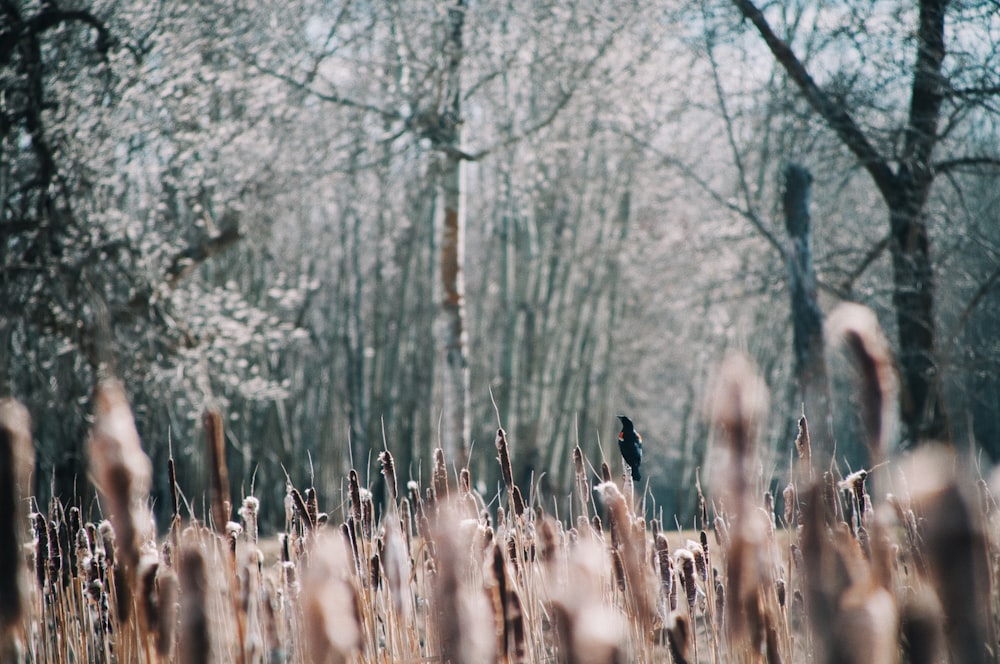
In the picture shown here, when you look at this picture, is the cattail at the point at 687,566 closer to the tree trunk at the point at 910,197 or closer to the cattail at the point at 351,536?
the cattail at the point at 351,536

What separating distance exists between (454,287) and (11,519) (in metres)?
6.93

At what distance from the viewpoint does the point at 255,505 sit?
81.1 inches

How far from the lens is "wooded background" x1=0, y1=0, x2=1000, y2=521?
6383 mm

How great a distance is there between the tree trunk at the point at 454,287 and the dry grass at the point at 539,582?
18.0 ft

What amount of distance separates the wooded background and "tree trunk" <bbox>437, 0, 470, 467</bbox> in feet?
0.09

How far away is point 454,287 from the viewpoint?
26.2 ft

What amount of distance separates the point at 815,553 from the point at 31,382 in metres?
6.93

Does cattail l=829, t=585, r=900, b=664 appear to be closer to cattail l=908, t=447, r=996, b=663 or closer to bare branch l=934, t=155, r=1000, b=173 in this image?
cattail l=908, t=447, r=996, b=663

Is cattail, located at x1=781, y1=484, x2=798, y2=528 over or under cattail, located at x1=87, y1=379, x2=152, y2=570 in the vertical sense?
under

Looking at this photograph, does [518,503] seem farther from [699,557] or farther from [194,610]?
[194,610]

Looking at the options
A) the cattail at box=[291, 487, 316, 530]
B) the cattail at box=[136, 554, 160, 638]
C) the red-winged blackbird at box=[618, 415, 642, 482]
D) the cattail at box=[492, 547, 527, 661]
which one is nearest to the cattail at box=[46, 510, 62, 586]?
the cattail at box=[291, 487, 316, 530]

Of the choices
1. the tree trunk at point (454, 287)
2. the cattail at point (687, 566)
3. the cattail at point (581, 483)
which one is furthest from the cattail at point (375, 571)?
the tree trunk at point (454, 287)

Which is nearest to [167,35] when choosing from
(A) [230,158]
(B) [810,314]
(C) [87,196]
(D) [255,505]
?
(C) [87,196]

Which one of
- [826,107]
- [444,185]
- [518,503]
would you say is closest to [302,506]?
[518,503]
